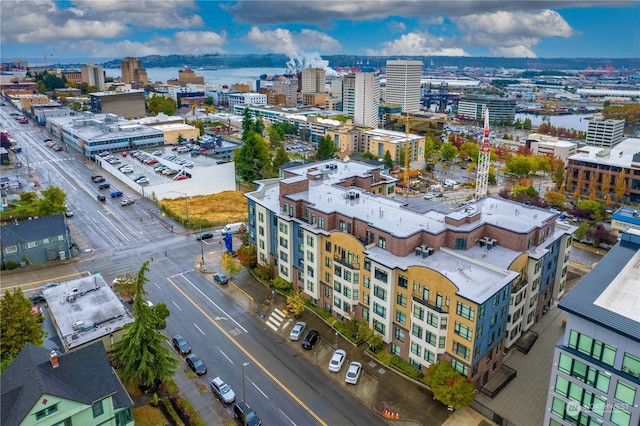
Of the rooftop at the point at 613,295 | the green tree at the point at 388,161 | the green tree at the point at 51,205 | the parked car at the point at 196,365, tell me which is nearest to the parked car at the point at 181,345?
the parked car at the point at 196,365

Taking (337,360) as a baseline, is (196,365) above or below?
below

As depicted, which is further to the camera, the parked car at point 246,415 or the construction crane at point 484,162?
the construction crane at point 484,162

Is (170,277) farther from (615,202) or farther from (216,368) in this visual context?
(615,202)

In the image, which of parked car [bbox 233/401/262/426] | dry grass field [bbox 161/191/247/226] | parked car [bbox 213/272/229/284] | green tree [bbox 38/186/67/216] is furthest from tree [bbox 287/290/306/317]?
green tree [bbox 38/186/67/216]

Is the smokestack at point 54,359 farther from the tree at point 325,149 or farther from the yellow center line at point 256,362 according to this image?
the tree at point 325,149

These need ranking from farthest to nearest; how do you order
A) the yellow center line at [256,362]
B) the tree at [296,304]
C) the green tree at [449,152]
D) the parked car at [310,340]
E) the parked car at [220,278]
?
the green tree at [449,152], the parked car at [220,278], the tree at [296,304], the parked car at [310,340], the yellow center line at [256,362]

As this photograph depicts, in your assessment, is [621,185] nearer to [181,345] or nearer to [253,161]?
[253,161]

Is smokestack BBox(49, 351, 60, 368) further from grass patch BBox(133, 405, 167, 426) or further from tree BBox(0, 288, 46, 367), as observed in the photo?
tree BBox(0, 288, 46, 367)

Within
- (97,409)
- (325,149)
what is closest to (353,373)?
(97,409)
